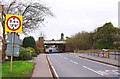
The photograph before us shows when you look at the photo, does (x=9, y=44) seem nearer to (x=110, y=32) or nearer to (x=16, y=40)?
(x=16, y=40)

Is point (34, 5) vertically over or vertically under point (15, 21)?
over

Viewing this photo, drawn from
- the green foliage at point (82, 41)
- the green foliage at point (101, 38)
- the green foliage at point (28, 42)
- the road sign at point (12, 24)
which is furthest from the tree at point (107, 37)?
the road sign at point (12, 24)

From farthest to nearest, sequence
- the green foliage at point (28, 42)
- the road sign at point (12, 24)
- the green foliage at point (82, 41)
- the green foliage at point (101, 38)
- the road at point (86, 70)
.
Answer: the green foliage at point (82, 41)
the green foliage at point (101, 38)
the green foliage at point (28, 42)
the road at point (86, 70)
the road sign at point (12, 24)

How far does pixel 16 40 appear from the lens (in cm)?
1570

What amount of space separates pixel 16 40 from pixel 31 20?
18.6 meters

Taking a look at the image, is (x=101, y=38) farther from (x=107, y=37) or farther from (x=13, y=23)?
(x=13, y=23)

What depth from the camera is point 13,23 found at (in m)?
14.4

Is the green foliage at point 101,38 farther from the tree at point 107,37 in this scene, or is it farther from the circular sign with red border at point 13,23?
the circular sign with red border at point 13,23

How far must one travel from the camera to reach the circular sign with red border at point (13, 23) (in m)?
14.4

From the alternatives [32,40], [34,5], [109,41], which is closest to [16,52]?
[34,5]

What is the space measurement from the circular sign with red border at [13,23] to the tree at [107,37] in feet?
239

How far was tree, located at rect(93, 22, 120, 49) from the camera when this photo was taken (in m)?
86.7

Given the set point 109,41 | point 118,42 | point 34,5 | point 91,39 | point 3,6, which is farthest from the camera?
point 91,39

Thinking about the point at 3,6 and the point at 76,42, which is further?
the point at 76,42
